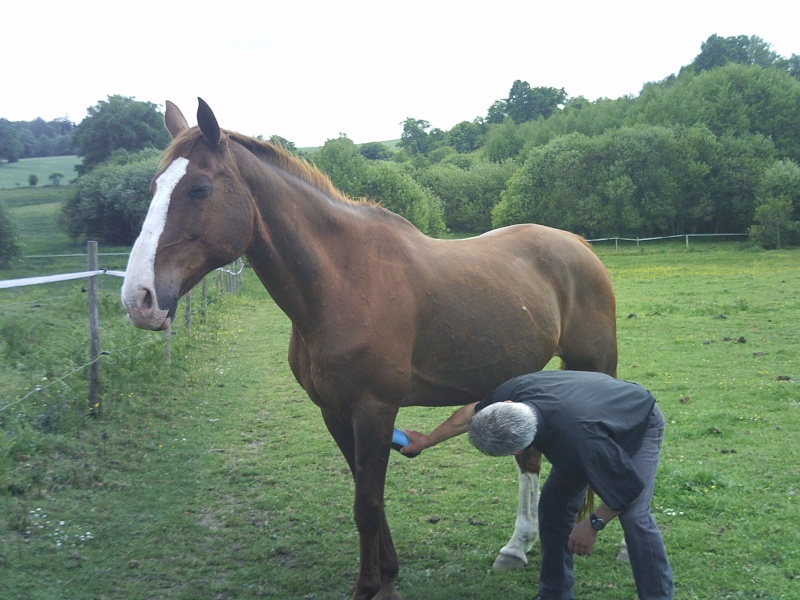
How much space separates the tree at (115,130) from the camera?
32.7m

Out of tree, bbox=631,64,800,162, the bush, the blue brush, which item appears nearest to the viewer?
the blue brush

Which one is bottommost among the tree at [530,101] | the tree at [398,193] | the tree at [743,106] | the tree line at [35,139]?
the tree at [398,193]

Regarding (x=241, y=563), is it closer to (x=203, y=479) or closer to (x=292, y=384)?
(x=203, y=479)

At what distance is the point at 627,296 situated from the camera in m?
17.1

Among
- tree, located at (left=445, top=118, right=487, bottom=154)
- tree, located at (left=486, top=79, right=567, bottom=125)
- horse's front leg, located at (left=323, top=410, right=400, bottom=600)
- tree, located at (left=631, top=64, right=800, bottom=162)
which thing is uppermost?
tree, located at (left=486, top=79, right=567, bottom=125)

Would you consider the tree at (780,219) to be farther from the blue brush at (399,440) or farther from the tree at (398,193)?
the blue brush at (399,440)

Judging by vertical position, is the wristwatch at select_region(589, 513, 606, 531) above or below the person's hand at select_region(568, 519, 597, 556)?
above

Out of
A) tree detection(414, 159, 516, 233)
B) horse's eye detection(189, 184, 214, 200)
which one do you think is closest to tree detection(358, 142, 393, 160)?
tree detection(414, 159, 516, 233)

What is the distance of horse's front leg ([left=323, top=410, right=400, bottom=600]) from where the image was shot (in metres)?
3.25

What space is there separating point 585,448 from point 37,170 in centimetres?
3026

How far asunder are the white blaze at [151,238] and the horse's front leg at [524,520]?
102 inches

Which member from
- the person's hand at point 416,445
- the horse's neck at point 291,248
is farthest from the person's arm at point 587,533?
the horse's neck at point 291,248

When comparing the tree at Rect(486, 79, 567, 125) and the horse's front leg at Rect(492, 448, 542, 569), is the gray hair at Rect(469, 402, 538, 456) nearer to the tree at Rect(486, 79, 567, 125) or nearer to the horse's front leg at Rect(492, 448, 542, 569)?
the horse's front leg at Rect(492, 448, 542, 569)

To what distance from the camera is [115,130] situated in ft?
108
